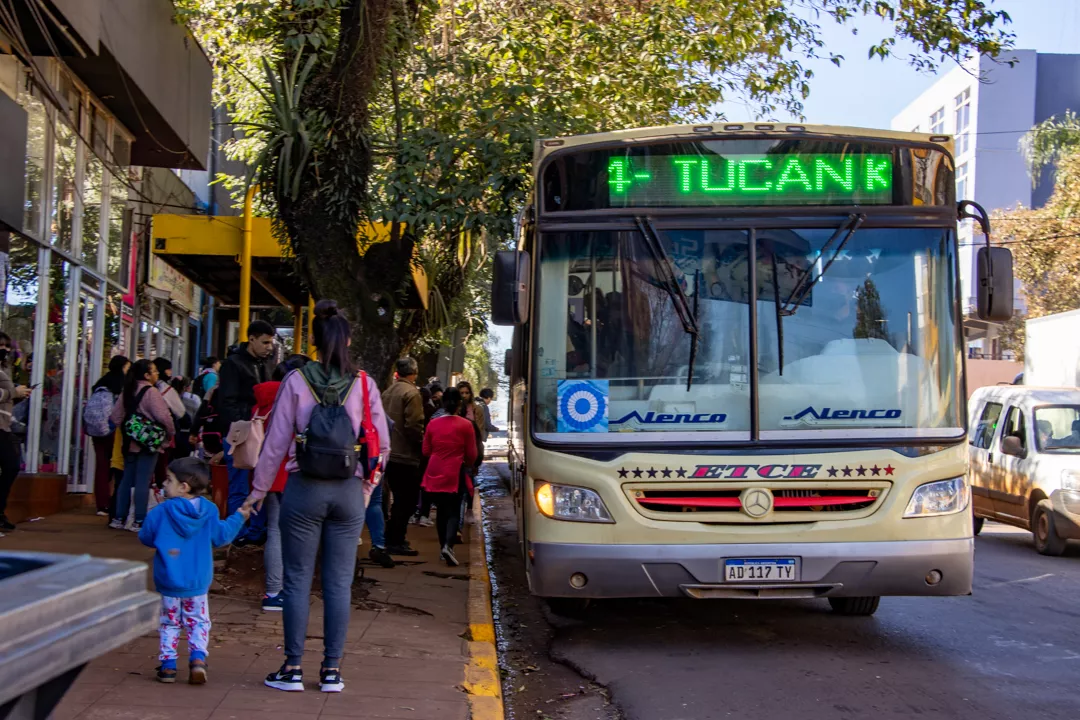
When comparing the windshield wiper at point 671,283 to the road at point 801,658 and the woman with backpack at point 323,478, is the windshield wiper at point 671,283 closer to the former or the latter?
the road at point 801,658

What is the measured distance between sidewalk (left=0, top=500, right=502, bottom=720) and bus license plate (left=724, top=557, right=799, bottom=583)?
1.45 metres

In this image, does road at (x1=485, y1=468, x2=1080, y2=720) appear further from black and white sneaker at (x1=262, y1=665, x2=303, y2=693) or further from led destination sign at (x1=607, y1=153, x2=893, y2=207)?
led destination sign at (x1=607, y1=153, x2=893, y2=207)

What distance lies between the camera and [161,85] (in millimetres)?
12938

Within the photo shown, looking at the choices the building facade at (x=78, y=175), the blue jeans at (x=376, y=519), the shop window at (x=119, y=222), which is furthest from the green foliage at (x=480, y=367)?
the blue jeans at (x=376, y=519)

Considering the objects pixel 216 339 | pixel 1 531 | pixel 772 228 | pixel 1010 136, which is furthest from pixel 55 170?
pixel 1010 136

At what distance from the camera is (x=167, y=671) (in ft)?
18.5

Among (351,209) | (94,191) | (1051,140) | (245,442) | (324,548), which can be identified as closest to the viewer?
(324,548)

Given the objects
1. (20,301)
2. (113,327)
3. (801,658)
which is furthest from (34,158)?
(801,658)

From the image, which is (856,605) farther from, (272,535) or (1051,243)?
(1051,243)

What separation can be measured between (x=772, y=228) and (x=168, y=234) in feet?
27.0

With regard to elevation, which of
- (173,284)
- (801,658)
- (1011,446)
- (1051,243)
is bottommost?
(801,658)

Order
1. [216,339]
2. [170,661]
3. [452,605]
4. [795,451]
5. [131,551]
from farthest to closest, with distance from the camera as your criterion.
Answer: [216,339] < [131,551] < [452,605] < [795,451] < [170,661]

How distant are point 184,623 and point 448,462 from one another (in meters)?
5.22

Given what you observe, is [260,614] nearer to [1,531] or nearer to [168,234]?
[1,531]
